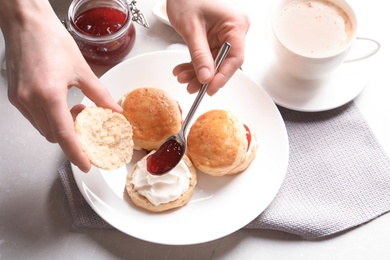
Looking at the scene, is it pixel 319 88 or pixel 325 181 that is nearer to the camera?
pixel 325 181

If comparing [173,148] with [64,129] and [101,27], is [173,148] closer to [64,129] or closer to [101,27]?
[64,129]

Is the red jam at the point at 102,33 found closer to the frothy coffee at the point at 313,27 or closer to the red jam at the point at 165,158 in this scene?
the red jam at the point at 165,158

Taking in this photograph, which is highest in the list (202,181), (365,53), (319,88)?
(365,53)

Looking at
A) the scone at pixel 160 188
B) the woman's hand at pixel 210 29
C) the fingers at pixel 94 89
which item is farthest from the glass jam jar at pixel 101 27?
the scone at pixel 160 188

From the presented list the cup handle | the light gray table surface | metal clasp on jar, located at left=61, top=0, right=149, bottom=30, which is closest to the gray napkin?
the light gray table surface

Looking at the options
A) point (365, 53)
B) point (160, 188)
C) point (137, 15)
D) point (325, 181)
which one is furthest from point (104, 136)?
point (365, 53)

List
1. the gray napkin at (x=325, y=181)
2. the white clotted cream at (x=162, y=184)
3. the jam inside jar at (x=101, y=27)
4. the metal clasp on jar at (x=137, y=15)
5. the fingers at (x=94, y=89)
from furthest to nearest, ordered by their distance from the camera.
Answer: the metal clasp on jar at (x=137, y=15), the jam inside jar at (x=101, y=27), the gray napkin at (x=325, y=181), the white clotted cream at (x=162, y=184), the fingers at (x=94, y=89)

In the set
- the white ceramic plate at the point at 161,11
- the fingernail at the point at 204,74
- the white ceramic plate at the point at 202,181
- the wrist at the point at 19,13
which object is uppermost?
the wrist at the point at 19,13

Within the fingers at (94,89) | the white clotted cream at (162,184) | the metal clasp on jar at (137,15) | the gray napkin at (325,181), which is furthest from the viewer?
the metal clasp on jar at (137,15)
